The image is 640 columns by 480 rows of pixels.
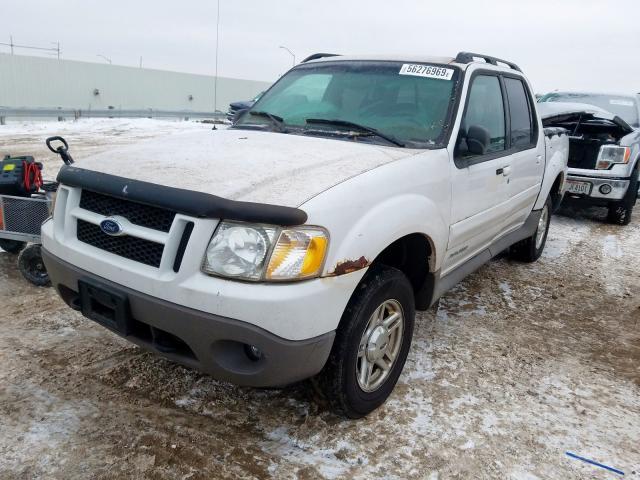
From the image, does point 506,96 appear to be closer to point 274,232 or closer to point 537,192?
point 537,192

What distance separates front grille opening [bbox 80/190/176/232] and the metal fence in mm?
16004

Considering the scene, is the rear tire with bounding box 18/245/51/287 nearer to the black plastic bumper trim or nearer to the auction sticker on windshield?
the black plastic bumper trim

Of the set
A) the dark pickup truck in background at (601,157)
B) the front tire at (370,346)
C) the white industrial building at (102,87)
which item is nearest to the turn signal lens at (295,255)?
the front tire at (370,346)

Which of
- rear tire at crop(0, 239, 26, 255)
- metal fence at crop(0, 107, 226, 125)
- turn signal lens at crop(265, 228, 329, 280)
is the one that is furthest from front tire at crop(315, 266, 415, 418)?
metal fence at crop(0, 107, 226, 125)

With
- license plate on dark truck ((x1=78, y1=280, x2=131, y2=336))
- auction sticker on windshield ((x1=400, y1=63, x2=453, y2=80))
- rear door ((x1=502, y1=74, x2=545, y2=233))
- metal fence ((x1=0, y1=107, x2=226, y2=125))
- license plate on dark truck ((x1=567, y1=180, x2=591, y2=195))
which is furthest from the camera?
metal fence ((x1=0, y1=107, x2=226, y2=125))

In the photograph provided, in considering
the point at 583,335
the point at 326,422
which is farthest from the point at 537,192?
the point at 326,422

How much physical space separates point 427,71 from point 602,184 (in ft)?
16.8

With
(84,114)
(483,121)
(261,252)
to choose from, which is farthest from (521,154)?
(84,114)

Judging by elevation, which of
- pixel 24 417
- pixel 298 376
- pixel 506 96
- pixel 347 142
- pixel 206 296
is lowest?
pixel 24 417

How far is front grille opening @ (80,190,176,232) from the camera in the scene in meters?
2.12

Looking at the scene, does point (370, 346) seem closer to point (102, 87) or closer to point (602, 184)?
point (602, 184)

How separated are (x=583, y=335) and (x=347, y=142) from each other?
2.42 metres

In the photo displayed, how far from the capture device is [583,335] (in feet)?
12.5

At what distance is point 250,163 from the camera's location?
2.38m
